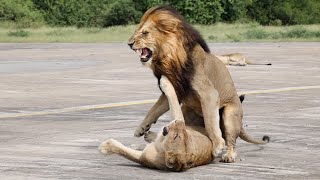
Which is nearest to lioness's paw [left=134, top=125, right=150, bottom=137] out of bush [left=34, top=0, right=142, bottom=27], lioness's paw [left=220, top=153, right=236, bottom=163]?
lioness's paw [left=220, top=153, right=236, bottom=163]

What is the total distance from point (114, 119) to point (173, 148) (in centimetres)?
534

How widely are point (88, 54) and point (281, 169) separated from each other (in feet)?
91.2

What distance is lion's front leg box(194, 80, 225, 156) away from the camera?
30.3ft

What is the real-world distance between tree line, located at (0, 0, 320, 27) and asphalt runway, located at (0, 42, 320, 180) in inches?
1806

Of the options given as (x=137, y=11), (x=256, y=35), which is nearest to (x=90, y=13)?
(x=137, y=11)

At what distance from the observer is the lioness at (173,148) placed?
8656 millimetres

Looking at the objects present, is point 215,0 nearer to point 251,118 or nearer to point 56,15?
point 56,15

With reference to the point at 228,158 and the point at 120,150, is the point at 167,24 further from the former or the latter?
the point at 228,158

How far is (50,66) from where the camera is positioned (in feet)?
93.2

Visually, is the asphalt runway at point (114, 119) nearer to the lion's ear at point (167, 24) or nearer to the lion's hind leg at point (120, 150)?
the lion's hind leg at point (120, 150)

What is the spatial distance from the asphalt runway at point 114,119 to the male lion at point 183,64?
0.36 m

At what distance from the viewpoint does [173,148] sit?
8594 millimetres

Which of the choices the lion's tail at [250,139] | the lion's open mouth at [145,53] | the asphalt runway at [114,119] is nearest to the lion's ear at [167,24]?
the lion's open mouth at [145,53]

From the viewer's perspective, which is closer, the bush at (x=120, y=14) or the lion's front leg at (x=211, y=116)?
the lion's front leg at (x=211, y=116)
